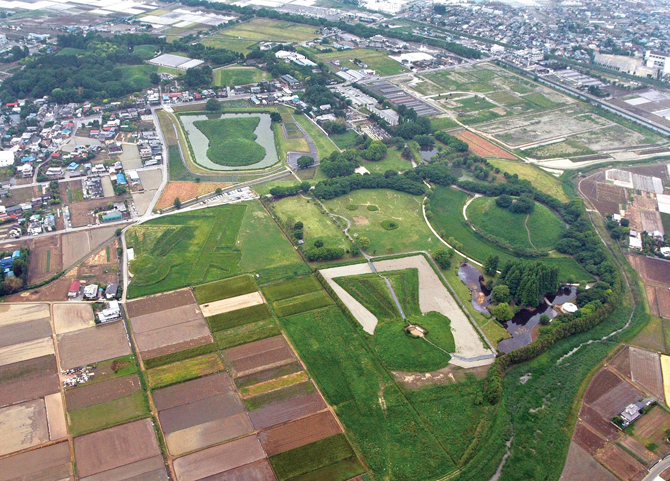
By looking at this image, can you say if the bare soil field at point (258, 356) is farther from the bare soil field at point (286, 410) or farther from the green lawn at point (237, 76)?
the green lawn at point (237, 76)

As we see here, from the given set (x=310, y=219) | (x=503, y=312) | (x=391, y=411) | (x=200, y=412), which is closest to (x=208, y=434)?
(x=200, y=412)

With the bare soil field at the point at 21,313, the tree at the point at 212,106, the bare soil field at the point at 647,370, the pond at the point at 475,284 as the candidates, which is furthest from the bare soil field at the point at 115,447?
the tree at the point at 212,106

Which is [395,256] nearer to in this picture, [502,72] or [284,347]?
[284,347]

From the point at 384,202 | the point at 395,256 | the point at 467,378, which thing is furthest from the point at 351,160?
the point at 467,378

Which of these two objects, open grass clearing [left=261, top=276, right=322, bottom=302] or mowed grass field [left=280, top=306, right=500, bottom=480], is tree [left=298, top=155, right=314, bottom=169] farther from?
mowed grass field [left=280, top=306, right=500, bottom=480]

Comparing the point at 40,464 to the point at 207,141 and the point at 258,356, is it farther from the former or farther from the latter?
the point at 207,141
